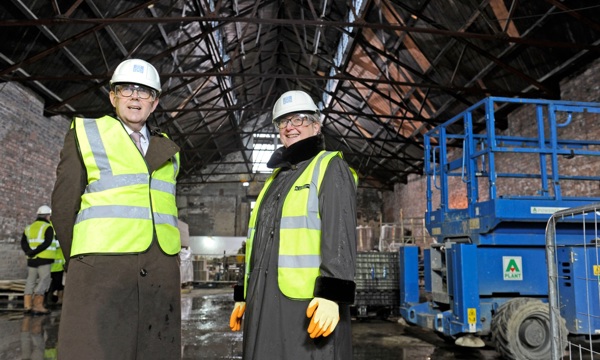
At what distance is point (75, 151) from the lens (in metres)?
2.25

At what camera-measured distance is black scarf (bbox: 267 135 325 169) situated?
2.48m

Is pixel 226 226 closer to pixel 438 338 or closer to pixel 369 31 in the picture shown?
pixel 369 31

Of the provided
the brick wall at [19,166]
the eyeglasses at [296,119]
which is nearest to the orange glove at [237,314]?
the eyeglasses at [296,119]

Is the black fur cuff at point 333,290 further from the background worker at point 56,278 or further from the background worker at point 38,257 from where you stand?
the background worker at point 56,278

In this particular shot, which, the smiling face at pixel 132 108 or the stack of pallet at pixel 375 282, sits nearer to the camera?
the smiling face at pixel 132 108

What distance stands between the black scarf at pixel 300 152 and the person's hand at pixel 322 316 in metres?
0.81

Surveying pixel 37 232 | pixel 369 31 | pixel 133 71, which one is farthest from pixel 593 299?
pixel 369 31

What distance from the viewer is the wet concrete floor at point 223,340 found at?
5.65 metres

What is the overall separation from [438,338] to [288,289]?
5776mm

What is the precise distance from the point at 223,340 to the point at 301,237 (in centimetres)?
500

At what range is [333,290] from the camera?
2057 mm

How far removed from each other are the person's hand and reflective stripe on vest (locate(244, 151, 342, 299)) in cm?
11

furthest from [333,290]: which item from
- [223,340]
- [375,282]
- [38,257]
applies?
[38,257]

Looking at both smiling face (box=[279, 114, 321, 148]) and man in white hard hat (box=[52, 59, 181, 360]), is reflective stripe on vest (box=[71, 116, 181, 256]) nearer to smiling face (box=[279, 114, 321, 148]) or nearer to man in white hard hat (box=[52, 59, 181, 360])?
man in white hard hat (box=[52, 59, 181, 360])
